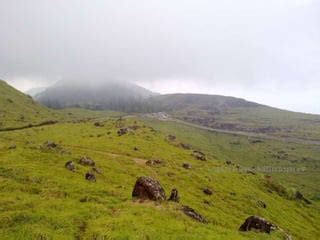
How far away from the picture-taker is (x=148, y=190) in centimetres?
4419

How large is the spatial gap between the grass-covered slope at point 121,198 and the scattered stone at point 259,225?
1126 millimetres

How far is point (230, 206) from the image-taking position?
88.1 m

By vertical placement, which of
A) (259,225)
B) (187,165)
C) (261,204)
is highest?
(259,225)

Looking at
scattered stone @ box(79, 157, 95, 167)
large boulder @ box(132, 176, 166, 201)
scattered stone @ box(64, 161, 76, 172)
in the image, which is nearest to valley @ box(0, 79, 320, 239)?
scattered stone @ box(64, 161, 76, 172)

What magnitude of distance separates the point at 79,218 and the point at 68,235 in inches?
187

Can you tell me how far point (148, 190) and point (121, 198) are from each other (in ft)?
17.0

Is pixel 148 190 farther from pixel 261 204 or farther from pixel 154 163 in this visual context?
pixel 261 204

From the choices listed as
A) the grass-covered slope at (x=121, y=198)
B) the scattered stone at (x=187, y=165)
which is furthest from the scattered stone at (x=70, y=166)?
the scattered stone at (x=187, y=165)

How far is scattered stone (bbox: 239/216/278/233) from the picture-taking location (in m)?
40.7

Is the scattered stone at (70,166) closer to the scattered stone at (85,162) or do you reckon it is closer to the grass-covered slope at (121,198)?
the grass-covered slope at (121,198)

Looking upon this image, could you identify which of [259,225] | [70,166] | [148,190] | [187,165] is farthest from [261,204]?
[148,190]

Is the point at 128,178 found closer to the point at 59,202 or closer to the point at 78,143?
the point at 59,202

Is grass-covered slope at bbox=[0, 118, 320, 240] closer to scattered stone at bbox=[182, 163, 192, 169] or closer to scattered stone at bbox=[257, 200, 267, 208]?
scattered stone at bbox=[257, 200, 267, 208]

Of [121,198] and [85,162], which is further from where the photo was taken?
[85,162]
